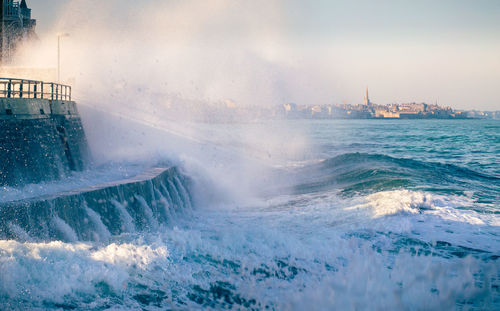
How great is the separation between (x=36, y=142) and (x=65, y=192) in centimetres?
535

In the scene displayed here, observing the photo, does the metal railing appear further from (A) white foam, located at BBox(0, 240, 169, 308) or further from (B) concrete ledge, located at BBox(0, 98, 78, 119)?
(A) white foam, located at BBox(0, 240, 169, 308)

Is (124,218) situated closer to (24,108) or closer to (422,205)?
(24,108)

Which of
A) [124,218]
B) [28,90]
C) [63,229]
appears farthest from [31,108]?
[63,229]

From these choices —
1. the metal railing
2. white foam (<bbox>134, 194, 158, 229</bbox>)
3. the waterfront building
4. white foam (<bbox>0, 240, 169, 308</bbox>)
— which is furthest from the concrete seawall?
the waterfront building

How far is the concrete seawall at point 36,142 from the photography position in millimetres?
11328

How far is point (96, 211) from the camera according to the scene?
27.9 ft

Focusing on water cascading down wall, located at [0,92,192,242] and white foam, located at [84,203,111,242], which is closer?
water cascading down wall, located at [0,92,192,242]

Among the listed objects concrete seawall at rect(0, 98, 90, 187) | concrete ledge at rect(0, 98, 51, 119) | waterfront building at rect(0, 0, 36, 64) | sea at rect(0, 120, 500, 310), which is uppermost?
waterfront building at rect(0, 0, 36, 64)

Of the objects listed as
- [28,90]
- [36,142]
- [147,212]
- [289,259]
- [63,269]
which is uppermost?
[28,90]

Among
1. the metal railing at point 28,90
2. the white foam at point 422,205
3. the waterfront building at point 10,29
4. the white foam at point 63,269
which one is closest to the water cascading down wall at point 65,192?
the metal railing at point 28,90

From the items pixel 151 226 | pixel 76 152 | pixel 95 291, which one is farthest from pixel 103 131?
pixel 95 291

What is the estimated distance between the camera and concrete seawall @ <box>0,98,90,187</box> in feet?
37.2

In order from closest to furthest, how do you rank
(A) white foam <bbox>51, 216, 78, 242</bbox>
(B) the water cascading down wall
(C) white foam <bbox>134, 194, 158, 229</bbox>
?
(B) the water cascading down wall, (A) white foam <bbox>51, 216, 78, 242</bbox>, (C) white foam <bbox>134, 194, 158, 229</bbox>

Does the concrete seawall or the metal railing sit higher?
the metal railing
